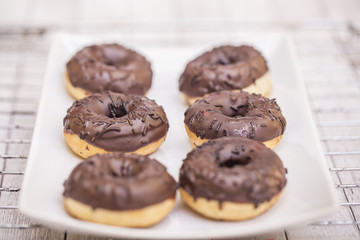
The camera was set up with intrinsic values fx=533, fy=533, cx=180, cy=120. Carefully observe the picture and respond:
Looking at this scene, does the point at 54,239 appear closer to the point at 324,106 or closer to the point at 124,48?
the point at 124,48

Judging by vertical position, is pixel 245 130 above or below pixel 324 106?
above

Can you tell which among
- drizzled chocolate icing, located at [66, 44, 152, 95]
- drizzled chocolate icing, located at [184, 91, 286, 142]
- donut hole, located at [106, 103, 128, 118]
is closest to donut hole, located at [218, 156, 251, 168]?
drizzled chocolate icing, located at [184, 91, 286, 142]

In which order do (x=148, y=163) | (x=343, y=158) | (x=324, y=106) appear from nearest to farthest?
(x=148, y=163) → (x=343, y=158) → (x=324, y=106)

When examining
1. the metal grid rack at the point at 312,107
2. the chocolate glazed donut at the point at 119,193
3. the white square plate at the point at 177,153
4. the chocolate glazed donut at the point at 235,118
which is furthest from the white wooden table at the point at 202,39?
the chocolate glazed donut at the point at 235,118

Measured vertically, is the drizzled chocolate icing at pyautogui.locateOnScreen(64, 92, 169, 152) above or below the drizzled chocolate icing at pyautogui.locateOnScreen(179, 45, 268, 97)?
below

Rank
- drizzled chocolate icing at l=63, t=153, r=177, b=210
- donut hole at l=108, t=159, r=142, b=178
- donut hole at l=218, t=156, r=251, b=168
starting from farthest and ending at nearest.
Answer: donut hole at l=218, t=156, r=251, b=168 → donut hole at l=108, t=159, r=142, b=178 → drizzled chocolate icing at l=63, t=153, r=177, b=210

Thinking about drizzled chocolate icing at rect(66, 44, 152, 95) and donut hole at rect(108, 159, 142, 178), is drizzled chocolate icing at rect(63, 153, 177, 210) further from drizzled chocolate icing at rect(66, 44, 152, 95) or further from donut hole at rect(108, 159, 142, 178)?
drizzled chocolate icing at rect(66, 44, 152, 95)

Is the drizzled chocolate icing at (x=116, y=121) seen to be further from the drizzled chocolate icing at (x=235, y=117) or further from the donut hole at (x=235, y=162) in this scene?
the donut hole at (x=235, y=162)

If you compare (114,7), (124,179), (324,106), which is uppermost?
(124,179)

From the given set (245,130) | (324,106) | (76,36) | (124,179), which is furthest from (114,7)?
(124,179)
